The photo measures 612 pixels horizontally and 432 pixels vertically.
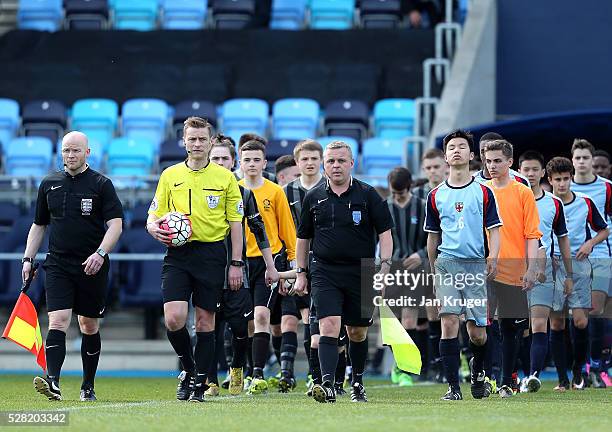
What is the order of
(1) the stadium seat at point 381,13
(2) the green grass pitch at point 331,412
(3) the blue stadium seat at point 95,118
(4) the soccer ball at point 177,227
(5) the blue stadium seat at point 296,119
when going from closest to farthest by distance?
(2) the green grass pitch at point 331,412, (4) the soccer ball at point 177,227, (5) the blue stadium seat at point 296,119, (3) the blue stadium seat at point 95,118, (1) the stadium seat at point 381,13

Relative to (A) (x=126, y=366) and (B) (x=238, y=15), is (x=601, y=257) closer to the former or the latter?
(A) (x=126, y=366)

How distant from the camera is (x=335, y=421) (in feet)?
26.1

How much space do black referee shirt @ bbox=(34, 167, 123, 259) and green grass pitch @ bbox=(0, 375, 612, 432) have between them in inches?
47.8

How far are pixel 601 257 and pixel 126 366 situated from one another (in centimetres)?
665

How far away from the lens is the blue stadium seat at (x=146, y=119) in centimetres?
2089

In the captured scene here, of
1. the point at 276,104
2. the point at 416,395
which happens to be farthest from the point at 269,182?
the point at 276,104

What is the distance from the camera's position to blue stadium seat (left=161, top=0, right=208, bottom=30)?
2328cm

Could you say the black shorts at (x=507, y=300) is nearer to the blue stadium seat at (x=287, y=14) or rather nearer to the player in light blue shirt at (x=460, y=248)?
the player in light blue shirt at (x=460, y=248)

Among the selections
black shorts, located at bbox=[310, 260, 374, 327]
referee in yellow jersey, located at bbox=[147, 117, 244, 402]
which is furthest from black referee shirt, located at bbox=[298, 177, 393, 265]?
referee in yellow jersey, located at bbox=[147, 117, 244, 402]

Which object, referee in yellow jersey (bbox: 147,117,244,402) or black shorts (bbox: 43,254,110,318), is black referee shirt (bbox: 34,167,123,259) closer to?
black shorts (bbox: 43,254,110,318)

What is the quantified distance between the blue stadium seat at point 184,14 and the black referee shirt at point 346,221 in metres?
13.5

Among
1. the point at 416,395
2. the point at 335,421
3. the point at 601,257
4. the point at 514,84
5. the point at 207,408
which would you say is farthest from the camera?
the point at 514,84

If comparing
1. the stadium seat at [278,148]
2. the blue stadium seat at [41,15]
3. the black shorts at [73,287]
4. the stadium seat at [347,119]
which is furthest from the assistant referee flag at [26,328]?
the blue stadium seat at [41,15]

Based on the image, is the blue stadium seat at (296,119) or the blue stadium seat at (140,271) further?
the blue stadium seat at (296,119)
